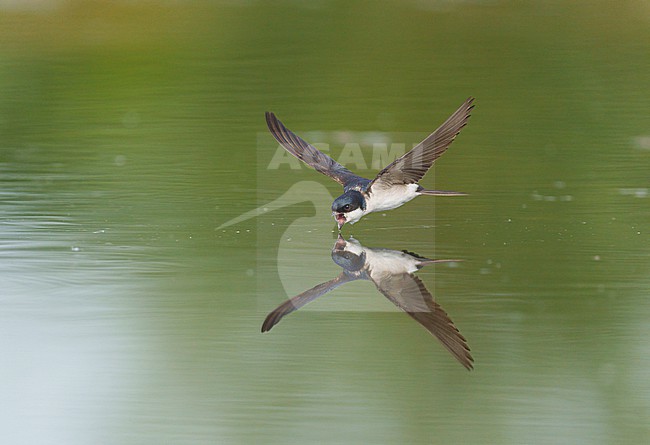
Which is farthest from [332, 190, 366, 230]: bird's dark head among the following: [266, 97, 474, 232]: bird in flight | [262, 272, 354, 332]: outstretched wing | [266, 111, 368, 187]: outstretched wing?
[262, 272, 354, 332]: outstretched wing

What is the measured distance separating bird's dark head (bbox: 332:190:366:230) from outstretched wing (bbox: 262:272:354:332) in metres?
0.59

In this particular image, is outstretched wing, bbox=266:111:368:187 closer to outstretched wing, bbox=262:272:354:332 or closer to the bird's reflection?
the bird's reflection

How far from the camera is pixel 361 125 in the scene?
6.97 meters

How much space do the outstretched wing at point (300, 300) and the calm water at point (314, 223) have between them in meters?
0.04

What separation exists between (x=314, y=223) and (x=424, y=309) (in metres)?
1.52

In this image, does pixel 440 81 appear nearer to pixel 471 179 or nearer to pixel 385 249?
pixel 471 179

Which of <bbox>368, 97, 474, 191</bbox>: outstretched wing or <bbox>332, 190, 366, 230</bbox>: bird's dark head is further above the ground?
<bbox>368, 97, 474, 191</bbox>: outstretched wing

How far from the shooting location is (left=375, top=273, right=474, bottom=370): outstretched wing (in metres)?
3.24

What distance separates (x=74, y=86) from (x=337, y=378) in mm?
5336

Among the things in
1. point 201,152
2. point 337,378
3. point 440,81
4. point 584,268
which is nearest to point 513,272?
point 584,268

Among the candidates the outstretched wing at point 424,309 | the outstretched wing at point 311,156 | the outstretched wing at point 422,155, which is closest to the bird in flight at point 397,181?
the outstretched wing at point 422,155

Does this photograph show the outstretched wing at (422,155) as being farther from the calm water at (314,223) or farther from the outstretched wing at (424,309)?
the outstretched wing at (424,309)

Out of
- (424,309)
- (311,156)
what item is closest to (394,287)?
(424,309)

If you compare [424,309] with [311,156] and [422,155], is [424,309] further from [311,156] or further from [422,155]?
[311,156]
